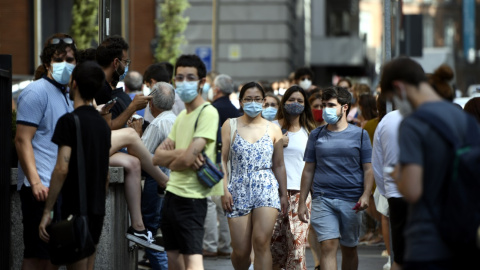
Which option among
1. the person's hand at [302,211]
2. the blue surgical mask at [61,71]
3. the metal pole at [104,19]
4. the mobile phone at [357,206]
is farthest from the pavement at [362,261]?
the blue surgical mask at [61,71]

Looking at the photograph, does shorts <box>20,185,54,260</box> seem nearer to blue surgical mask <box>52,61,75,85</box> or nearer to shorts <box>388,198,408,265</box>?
blue surgical mask <box>52,61,75,85</box>

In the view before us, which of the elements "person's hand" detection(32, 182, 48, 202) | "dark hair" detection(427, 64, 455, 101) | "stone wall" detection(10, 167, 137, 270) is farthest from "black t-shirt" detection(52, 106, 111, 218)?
"dark hair" detection(427, 64, 455, 101)

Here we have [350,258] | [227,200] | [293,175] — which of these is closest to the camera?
[227,200]

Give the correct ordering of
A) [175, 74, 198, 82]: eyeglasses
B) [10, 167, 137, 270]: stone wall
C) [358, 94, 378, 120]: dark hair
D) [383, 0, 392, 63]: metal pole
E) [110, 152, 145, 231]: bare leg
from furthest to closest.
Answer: [358, 94, 378, 120]: dark hair, [383, 0, 392, 63]: metal pole, [110, 152, 145, 231]: bare leg, [10, 167, 137, 270]: stone wall, [175, 74, 198, 82]: eyeglasses

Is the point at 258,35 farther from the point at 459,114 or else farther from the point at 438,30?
the point at 438,30

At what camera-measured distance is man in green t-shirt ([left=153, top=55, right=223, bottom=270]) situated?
8.14 meters

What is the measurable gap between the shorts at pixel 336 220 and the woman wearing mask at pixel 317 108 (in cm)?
285

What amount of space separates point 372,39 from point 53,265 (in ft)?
297

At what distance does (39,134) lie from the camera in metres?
8.11

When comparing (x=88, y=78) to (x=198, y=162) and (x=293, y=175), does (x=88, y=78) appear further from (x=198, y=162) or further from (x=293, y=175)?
(x=293, y=175)

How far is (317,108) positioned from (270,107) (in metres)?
1.28

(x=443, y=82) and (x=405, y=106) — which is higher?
(x=443, y=82)

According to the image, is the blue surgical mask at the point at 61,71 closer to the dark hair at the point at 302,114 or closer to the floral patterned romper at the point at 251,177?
the floral patterned romper at the point at 251,177

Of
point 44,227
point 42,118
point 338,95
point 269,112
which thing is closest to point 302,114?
point 269,112
